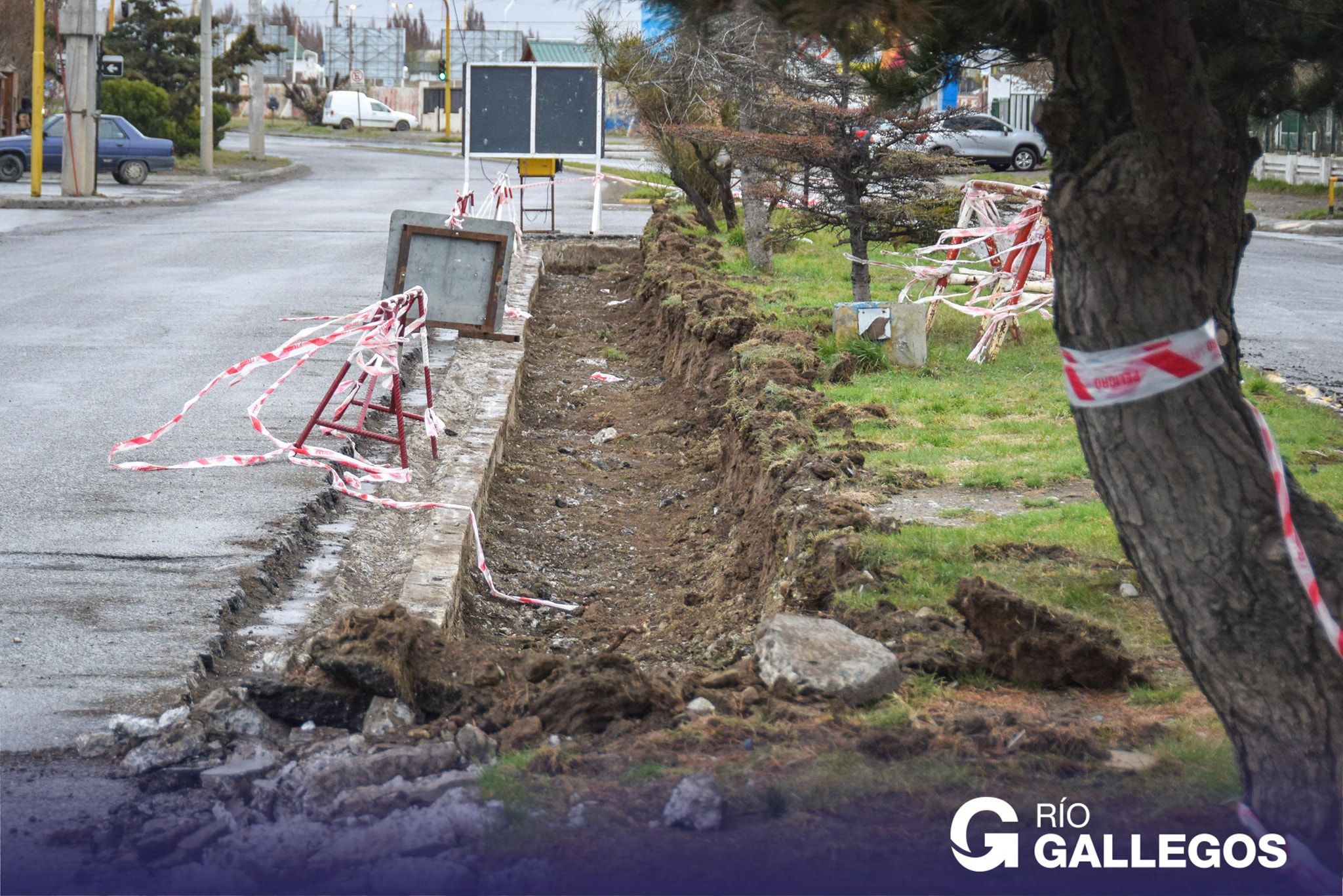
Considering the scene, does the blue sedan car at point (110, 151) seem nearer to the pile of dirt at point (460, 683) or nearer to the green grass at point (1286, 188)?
the green grass at point (1286, 188)

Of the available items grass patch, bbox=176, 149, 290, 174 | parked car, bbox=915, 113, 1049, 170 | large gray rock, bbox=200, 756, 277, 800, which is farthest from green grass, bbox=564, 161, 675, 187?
large gray rock, bbox=200, 756, 277, 800

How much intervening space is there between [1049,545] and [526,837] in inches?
118

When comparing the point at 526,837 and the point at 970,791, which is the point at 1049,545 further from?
the point at 526,837

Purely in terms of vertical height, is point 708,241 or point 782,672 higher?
point 708,241

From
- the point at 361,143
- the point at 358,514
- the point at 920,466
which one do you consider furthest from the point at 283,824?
the point at 361,143

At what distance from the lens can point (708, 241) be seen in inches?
606

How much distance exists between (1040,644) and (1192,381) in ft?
4.41

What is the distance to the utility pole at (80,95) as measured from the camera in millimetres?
23156

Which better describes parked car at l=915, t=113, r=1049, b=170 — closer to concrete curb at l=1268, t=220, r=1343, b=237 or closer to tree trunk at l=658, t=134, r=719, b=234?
concrete curb at l=1268, t=220, r=1343, b=237

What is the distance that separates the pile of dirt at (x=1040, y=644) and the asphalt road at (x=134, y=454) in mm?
2551

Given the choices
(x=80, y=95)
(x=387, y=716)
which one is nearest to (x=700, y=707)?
(x=387, y=716)

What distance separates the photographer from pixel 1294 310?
13609 mm

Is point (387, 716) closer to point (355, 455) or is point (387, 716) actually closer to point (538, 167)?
point (355, 455)

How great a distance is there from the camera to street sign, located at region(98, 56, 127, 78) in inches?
1027
